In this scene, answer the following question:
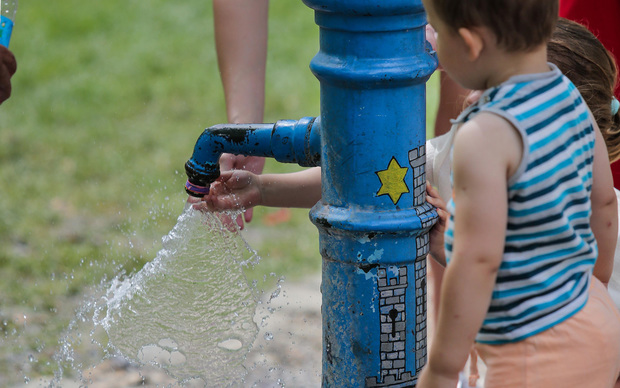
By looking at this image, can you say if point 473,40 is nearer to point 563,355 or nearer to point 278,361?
point 563,355

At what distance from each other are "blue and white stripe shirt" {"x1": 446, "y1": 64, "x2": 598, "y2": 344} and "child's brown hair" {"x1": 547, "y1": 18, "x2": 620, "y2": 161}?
0.56m

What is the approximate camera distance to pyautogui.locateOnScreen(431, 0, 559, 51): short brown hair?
1.23m

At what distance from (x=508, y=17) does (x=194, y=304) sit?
1.10 meters

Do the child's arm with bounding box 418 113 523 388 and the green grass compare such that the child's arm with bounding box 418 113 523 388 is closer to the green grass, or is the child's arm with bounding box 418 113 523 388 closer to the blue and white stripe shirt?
the blue and white stripe shirt

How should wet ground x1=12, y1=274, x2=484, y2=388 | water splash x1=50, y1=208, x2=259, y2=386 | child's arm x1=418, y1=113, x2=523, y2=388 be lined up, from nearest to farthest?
child's arm x1=418, y1=113, x2=523, y2=388, water splash x1=50, y1=208, x2=259, y2=386, wet ground x1=12, y1=274, x2=484, y2=388

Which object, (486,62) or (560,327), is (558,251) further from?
(486,62)

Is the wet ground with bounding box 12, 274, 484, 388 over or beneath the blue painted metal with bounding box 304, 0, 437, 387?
beneath

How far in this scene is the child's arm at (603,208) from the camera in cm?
142

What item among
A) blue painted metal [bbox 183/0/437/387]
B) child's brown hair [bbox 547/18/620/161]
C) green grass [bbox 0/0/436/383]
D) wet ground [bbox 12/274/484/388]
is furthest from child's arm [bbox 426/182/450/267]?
green grass [bbox 0/0/436/383]

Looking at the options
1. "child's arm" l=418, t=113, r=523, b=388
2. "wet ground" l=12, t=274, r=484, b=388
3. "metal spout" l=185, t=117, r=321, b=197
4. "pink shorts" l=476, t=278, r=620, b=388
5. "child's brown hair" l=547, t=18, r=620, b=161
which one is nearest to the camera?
"child's arm" l=418, t=113, r=523, b=388

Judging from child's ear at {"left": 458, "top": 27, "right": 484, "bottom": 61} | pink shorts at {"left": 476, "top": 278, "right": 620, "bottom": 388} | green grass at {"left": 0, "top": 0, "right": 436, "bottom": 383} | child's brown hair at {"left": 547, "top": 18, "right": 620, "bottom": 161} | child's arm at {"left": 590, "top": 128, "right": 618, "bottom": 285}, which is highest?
child's ear at {"left": 458, "top": 27, "right": 484, "bottom": 61}

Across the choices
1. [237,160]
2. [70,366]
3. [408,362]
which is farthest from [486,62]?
[70,366]

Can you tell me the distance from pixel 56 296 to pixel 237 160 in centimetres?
132

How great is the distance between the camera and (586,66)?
74.0 inches
